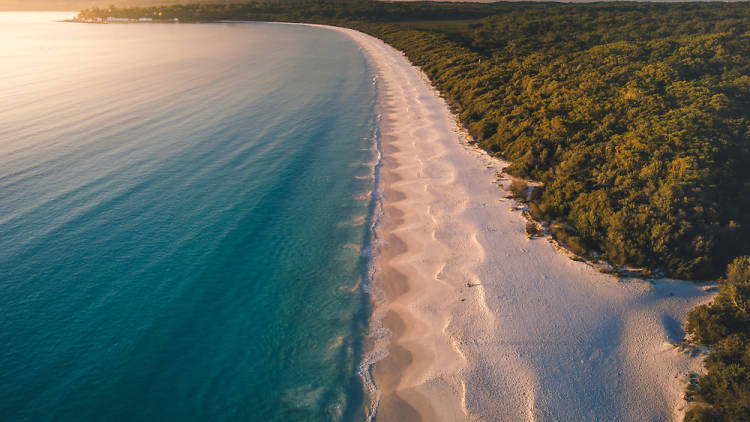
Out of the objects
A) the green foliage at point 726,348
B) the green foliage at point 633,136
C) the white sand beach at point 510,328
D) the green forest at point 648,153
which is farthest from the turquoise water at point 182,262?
the green foliage at point 633,136

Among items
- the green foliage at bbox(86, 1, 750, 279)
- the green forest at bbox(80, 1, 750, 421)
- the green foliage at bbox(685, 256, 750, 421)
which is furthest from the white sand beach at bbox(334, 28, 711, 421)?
the green foliage at bbox(86, 1, 750, 279)

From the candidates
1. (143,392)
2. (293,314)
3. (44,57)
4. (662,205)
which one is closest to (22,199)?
(143,392)

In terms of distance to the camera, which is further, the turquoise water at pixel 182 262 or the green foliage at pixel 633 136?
the green foliage at pixel 633 136

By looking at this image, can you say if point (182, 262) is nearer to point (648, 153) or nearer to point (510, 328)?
point (510, 328)

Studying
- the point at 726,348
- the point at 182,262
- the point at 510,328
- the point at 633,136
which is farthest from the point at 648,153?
the point at 182,262

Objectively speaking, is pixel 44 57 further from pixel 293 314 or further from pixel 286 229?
pixel 293 314

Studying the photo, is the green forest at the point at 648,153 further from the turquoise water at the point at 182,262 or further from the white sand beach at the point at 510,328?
the turquoise water at the point at 182,262
